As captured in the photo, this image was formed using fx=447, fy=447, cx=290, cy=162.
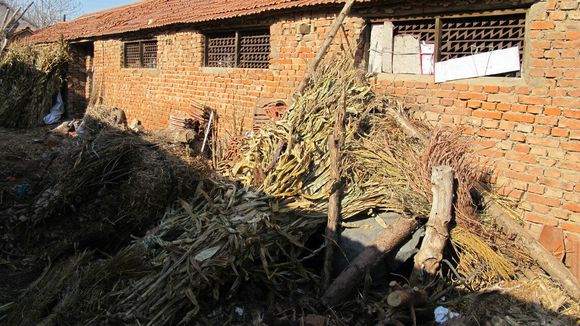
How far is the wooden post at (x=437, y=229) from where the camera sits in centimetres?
433

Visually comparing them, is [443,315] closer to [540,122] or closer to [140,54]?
[540,122]

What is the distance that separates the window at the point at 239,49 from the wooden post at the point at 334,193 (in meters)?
3.36

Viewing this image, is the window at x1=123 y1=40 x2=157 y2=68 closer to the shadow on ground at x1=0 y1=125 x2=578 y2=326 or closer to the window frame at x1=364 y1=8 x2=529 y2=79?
the shadow on ground at x1=0 y1=125 x2=578 y2=326

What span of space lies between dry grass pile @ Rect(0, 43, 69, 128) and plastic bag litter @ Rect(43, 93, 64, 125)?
13 centimetres

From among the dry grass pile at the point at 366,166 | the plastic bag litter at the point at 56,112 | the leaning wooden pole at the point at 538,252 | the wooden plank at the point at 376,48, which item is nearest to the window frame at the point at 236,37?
the wooden plank at the point at 376,48

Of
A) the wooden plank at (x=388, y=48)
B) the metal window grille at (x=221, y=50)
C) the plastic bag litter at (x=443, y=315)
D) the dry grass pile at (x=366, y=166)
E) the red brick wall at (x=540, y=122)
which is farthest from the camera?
the metal window grille at (x=221, y=50)

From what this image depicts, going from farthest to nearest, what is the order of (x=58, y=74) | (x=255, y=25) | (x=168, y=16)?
(x=58, y=74)
(x=168, y=16)
(x=255, y=25)

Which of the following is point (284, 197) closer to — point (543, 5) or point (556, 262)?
point (556, 262)

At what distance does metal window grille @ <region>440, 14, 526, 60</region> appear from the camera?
517 cm

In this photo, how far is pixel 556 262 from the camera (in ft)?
14.0

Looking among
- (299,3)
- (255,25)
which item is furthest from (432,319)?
(255,25)

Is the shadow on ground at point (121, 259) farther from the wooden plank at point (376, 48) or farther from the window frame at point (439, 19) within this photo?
the wooden plank at point (376, 48)

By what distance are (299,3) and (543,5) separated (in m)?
3.36

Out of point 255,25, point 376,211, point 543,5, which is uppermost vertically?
point 255,25
